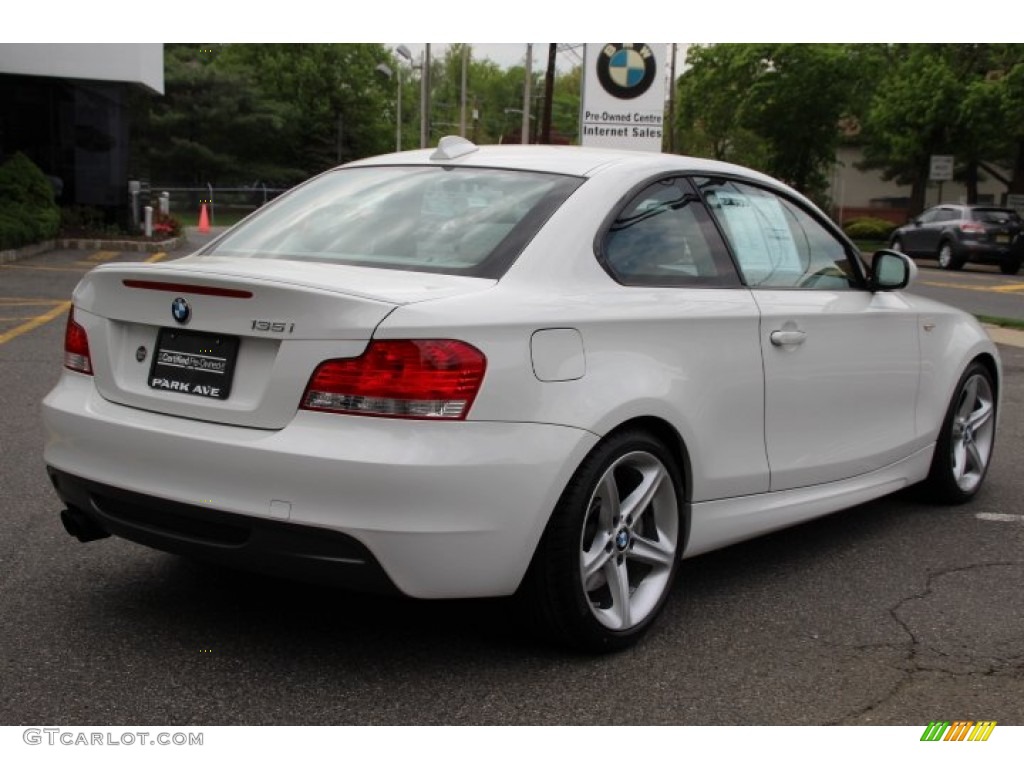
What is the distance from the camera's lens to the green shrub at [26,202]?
20000mm

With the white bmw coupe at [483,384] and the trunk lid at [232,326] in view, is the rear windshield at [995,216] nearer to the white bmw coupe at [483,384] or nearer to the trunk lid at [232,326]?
the white bmw coupe at [483,384]

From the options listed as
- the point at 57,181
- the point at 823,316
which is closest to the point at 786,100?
the point at 57,181

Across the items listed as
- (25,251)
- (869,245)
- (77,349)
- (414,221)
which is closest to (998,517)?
(414,221)

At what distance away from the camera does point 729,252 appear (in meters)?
4.50

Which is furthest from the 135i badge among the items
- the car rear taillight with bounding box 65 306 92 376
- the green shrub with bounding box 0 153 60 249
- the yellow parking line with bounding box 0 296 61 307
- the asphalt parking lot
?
the green shrub with bounding box 0 153 60 249

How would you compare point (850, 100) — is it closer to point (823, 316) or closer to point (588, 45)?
point (588, 45)

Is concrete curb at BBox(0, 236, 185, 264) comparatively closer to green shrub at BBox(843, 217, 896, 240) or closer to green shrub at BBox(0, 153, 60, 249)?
green shrub at BBox(0, 153, 60, 249)

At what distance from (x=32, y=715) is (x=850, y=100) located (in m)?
48.7

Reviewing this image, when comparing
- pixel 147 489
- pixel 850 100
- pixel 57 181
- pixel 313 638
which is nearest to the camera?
pixel 147 489

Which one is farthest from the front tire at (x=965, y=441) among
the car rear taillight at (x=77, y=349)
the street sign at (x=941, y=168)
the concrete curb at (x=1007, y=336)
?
the street sign at (x=941, y=168)

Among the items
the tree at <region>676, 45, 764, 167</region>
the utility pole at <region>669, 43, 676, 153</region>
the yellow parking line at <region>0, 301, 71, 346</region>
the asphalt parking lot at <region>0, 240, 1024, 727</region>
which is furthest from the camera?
the utility pole at <region>669, 43, 676, 153</region>

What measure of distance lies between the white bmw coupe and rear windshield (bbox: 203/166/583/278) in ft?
0.04

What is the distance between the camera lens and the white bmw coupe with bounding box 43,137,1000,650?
3320 millimetres

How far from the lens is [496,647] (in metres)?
3.84
